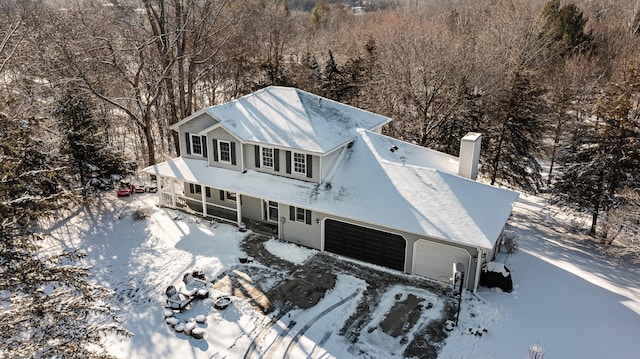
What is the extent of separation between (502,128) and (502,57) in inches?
437

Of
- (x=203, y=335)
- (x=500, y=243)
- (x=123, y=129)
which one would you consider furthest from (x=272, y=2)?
(x=203, y=335)

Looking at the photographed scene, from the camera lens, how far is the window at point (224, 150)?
21.9m

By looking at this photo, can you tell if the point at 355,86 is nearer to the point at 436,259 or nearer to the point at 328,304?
the point at 436,259

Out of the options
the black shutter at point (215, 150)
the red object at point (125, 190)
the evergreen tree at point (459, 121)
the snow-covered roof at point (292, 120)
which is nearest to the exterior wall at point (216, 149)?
the black shutter at point (215, 150)

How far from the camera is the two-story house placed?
56.1 feet

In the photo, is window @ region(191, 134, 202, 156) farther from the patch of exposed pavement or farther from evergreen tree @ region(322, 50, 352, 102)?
evergreen tree @ region(322, 50, 352, 102)

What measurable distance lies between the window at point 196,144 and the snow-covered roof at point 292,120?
1104 mm

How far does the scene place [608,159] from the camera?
2089 centimetres

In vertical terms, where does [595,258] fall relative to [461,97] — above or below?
below

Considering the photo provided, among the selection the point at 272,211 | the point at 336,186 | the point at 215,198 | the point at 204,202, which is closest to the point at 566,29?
the point at 336,186

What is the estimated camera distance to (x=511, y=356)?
1358cm

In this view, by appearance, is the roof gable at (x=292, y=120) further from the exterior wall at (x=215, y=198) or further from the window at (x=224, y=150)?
the exterior wall at (x=215, y=198)

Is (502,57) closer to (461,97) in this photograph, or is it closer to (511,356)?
(461,97)

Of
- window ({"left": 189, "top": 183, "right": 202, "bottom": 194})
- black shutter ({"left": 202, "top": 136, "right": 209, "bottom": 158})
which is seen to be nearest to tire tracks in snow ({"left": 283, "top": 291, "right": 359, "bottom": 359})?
window ({"left": 189, "top": 183, "right": 202, "bottom": 194})
